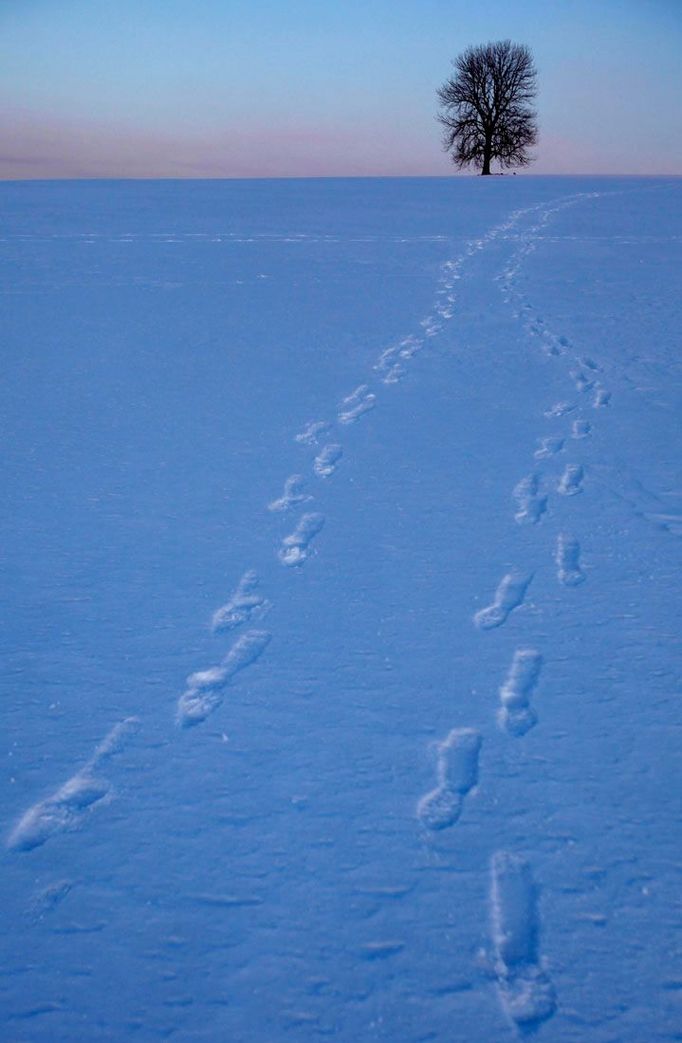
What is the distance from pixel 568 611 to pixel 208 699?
1170 millimetres

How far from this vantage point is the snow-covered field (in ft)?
4.82

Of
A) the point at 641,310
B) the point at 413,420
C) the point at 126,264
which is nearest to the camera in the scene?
the point at 413,420

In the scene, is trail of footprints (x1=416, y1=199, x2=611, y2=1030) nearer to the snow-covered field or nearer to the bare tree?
the snow-covered field

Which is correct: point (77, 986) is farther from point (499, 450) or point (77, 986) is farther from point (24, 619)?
point (499, 450)

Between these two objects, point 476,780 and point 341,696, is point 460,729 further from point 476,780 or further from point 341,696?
point 341,696

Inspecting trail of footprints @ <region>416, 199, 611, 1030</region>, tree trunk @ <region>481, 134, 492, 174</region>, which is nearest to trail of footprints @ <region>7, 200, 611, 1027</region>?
trail of footprints @ <region>416, 199, 611, 1030</region>

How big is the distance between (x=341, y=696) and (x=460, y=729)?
1.11ft

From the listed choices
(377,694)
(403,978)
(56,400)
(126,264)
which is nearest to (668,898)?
(403,978)

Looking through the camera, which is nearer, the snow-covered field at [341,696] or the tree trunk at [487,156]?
the snow-covered field at [341,696]

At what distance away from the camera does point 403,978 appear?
57.4 inches

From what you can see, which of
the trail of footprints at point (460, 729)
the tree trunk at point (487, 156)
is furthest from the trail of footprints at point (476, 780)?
the tree trunk at point (487, 156)

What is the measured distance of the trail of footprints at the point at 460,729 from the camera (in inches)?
58.7

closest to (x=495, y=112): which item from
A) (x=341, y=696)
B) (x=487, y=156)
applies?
(x=487, y=156)

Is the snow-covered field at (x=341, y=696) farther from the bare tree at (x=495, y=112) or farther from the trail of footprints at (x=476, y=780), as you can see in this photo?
the bare tree at (x=495, y=112)
